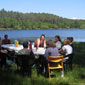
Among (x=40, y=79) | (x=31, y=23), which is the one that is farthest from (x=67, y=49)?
(x=31, y=23)

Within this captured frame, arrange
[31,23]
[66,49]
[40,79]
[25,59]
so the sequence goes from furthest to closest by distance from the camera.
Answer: [31,23] → [66,49] → [40,79] → [25,59]

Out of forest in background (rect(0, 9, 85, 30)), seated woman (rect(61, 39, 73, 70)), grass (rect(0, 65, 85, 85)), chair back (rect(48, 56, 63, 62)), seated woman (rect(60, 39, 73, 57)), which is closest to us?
grass (rect(0, 65, 85, 85))

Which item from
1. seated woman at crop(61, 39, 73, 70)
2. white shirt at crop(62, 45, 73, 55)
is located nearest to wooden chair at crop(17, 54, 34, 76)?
seated woman at crop(61, 39, 73, 70)

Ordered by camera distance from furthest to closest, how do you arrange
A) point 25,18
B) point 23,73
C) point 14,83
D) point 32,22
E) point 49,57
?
point 25,18, point 32,22, point 23,73, point 49,57, point 14,83

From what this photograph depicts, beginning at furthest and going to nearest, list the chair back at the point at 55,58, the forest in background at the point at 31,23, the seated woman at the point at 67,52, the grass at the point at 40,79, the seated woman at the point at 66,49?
1. the forest in background at the point at 31,23
2. the seated woman at the point at 66,49
3. the seated woman at the point at 67,52
4. the chair back at the point at 55,58
5. the grass at the point at 40,79

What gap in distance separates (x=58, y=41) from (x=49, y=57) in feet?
7.92

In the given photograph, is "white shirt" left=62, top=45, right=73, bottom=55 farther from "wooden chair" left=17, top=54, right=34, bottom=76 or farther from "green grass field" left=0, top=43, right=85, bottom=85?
"wooden chair" left=17, top=54, right=34, bottom=76

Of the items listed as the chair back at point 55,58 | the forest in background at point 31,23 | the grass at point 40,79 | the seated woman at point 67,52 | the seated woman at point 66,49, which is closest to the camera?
the grass at point 40,79

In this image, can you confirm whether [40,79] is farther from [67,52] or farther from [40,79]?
[67,52]

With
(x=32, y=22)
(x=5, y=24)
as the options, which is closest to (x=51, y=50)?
(x=5, y=24)

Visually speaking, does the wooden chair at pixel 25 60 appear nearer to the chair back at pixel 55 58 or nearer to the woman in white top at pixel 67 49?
the chair back at pixel 55 58

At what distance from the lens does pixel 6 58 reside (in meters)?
5.91

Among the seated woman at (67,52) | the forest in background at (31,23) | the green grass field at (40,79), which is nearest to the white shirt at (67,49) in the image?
the seated woman at (67,52)

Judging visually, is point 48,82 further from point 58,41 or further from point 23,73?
point 58,41
